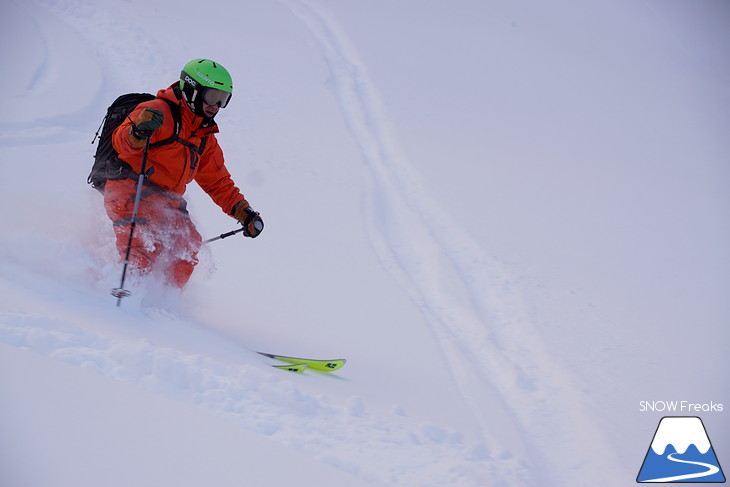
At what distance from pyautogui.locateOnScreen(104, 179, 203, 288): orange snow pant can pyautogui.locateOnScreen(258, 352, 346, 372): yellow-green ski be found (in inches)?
44.0

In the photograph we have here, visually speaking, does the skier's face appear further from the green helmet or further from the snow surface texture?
the snow surface texture

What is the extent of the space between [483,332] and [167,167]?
3004 millimetres

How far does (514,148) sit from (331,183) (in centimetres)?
389

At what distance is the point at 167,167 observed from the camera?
4.73m

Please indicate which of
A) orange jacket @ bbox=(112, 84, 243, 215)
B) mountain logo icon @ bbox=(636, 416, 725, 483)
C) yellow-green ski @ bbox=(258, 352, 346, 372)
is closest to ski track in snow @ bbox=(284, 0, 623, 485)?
mountain logo icon @ bbox=(636, 416, 725, 483)

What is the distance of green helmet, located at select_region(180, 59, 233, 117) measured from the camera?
4414 millimetres

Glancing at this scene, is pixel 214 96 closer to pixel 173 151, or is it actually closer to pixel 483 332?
pixel 173 151

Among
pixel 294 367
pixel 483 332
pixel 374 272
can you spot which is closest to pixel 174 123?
pixel 294 367

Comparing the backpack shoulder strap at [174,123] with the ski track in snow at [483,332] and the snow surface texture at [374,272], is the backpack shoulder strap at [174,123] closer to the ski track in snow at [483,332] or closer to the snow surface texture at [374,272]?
the snow surface texture at [374,272]

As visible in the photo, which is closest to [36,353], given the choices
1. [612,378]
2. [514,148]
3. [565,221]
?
[612,378]

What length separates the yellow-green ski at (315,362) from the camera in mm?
4172

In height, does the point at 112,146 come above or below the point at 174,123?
below

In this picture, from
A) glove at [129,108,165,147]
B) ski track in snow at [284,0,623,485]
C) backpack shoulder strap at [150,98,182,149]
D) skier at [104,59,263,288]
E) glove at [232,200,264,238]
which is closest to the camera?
ski track in snow at [284,0,623,485]

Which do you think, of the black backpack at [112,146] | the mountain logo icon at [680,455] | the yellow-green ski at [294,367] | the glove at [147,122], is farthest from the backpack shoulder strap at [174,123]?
the mountain logo icon at [680,455]
